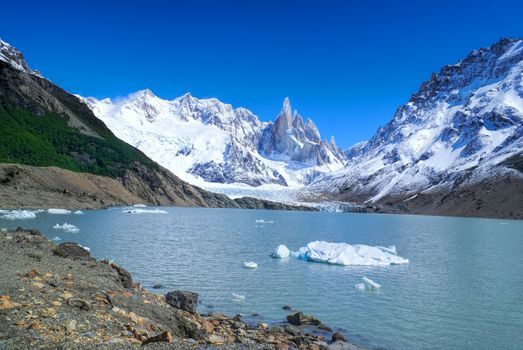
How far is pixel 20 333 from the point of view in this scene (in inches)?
512

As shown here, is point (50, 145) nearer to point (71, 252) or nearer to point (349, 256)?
point (349, 256)

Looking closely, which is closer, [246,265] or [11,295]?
[11,295]

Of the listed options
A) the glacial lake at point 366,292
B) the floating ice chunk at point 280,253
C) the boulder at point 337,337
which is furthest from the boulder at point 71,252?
the floating ice chunk at point 280,253

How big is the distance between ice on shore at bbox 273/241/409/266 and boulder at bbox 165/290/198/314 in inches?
1022

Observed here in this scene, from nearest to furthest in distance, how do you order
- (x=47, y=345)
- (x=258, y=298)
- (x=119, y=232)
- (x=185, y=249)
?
(x=47, y=345) → (x=258, y=298) → (x=185, y=249) → (x=119, y=232)

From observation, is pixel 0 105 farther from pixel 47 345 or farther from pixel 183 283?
pixel 47 345

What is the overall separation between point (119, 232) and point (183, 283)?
37340mm

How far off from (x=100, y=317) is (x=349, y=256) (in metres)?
35.4

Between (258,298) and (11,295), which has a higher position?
(11,295)

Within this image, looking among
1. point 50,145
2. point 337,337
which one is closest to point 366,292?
point 337,337

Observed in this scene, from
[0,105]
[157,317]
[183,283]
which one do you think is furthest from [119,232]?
[0,105]

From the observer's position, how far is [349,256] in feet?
158

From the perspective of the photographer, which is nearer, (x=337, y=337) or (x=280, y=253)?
(x=337, y=337)

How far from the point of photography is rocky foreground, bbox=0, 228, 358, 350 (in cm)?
1377
